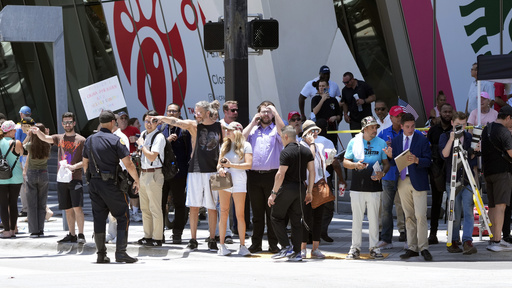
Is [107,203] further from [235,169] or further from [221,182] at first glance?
[235,169]

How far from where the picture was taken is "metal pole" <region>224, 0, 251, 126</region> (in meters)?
14.3

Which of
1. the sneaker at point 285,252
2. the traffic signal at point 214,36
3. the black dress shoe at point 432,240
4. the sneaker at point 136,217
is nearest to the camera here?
the sneaker at point 285,252

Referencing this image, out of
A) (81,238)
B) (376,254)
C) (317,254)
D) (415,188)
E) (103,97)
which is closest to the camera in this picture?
(415,188)

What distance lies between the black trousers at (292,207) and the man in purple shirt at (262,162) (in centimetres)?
69

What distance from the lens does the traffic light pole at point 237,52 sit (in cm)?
1432

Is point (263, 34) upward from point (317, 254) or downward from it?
upward

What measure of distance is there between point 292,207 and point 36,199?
16.8 ft

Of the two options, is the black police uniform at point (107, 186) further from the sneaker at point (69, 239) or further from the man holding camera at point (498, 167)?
the man holding camera at point (498, 167)

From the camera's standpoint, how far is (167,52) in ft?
95.9

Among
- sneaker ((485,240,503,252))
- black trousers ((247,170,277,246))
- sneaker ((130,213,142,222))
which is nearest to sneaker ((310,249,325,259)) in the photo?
black trousers ((247,170,277,246))

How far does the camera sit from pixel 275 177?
12594 mm

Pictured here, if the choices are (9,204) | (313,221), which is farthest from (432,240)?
(9,204)

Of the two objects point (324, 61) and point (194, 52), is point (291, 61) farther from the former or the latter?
point (194, 52)

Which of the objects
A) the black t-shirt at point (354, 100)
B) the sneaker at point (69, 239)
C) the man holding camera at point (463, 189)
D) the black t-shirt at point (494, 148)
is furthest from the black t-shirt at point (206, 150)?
the black t-shirt at point (354, 100)
